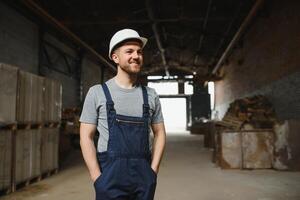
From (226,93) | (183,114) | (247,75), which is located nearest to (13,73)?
(247,75)

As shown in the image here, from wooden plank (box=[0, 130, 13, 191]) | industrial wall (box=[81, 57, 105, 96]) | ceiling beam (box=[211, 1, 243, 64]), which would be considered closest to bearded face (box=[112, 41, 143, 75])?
wooden plank (box=[0, 130, 13, 191])

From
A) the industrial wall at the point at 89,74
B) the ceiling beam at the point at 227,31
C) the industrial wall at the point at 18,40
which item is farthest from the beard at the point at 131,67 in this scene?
the industrial wall at the point at 89,74

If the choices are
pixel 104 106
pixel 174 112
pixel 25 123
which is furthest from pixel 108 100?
pixel 174 112

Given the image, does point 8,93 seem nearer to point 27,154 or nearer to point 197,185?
point 27,154

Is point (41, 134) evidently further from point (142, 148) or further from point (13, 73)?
point (142, 148)

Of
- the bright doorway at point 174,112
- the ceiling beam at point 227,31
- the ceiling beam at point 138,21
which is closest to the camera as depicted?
the ceiling beam at point 227,31

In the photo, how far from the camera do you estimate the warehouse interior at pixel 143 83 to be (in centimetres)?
466

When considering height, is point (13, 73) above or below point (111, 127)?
above

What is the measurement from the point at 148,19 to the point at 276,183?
675 centimetres

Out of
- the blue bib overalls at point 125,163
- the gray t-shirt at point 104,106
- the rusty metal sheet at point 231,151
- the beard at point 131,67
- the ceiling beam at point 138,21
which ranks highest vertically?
the ceiling beam at point 138,21

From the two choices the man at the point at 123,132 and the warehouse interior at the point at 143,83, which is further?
the warehouse interior at the point at 143,83

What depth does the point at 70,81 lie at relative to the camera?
11.6 meters

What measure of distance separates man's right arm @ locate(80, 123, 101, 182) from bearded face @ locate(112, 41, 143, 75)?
442mm

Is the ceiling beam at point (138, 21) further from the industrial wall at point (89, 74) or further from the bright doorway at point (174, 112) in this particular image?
the bright doorway at point (174, 112)
